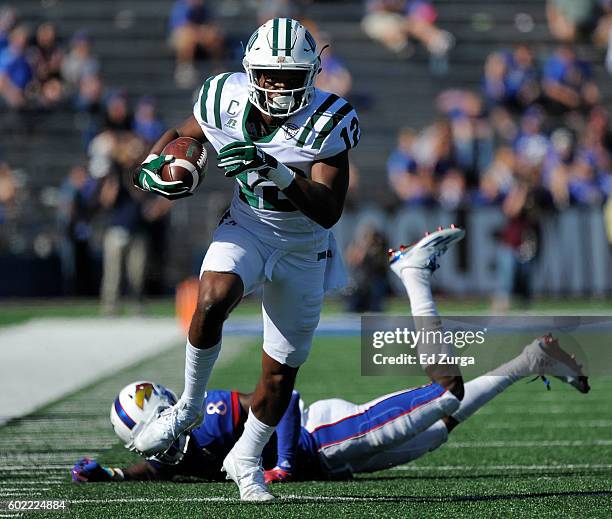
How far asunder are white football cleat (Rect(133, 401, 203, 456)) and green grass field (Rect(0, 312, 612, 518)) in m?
0.17

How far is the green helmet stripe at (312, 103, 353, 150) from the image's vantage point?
414 centimetres

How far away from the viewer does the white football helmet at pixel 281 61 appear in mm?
4141

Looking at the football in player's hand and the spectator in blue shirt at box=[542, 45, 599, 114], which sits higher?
the football in player's hand

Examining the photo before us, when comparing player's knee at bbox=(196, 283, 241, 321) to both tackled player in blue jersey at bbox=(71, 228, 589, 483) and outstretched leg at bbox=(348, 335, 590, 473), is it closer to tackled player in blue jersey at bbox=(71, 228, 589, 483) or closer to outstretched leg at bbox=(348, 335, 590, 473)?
tackled player in blue jersey at bbox=(71, 228, 589, 483)

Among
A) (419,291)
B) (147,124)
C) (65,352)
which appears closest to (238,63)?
(147,124)

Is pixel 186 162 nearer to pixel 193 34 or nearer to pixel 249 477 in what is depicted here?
pixel 249 477

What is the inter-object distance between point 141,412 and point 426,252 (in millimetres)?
1256

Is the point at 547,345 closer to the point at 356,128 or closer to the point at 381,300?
the point at 356,128

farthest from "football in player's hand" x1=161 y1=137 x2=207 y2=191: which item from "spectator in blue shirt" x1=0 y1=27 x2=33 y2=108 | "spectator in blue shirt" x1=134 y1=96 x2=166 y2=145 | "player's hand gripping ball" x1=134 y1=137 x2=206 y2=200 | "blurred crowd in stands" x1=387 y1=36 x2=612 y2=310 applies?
"spectator in blue shirt" x1=0 y1=27 x2=33 y2=108

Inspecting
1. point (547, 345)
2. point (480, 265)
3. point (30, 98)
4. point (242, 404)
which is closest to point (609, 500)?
point (547, 345)

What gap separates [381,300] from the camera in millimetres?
12961

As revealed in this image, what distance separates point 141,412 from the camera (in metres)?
4.40

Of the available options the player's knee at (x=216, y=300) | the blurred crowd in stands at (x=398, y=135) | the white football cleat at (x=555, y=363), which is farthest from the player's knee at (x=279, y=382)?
the blurred crowd in stands at (x=398, y=135)

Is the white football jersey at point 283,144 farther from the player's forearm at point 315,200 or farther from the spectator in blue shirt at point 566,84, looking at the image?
the spectator in blue shirt at point 566,84
